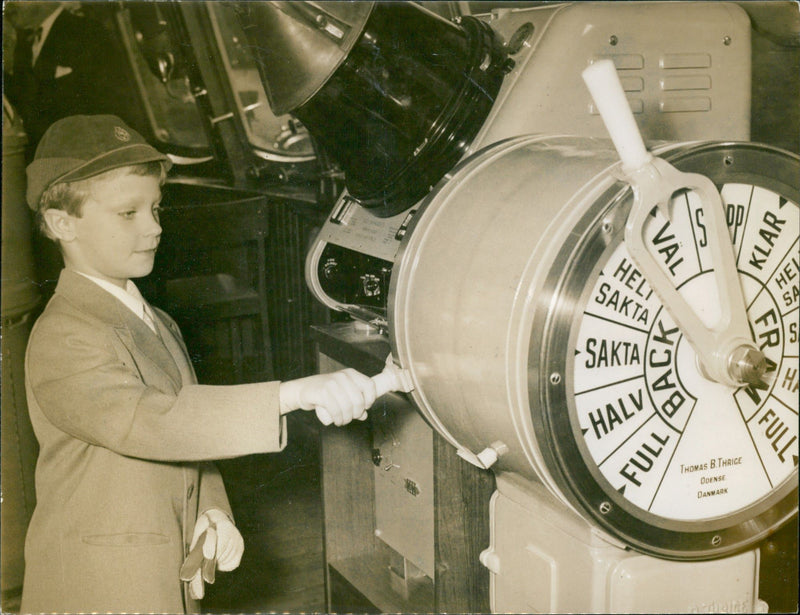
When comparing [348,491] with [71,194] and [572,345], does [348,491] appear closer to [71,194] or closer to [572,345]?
[71,194]

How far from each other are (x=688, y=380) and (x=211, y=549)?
3.06 ft

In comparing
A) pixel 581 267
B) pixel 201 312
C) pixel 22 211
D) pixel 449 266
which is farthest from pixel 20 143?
pixel 581 267

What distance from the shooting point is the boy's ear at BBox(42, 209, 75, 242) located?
144 centimetres

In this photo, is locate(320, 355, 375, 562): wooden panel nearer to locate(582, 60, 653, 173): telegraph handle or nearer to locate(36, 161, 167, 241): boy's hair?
locate(36, 161, 167, 241): boy's hair

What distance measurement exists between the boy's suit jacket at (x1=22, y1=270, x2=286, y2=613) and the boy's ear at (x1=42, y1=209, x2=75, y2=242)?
0.22ft

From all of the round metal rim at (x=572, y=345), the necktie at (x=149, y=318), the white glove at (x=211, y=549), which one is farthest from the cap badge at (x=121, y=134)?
the round metal rim at (x=572, y=345)

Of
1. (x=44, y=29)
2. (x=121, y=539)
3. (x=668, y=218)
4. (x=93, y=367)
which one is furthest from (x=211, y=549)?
(x=44, y=29)

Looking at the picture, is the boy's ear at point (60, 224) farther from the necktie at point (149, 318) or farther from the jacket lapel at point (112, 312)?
the necktie at point (149, 318)

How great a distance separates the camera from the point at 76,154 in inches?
55.8

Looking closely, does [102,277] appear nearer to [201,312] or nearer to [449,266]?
[449,266]

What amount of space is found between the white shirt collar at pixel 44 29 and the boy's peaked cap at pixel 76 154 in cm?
218

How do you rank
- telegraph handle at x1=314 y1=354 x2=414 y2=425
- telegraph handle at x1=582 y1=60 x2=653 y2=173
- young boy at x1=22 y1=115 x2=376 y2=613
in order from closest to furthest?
telegraph handle at x1=582 y1=60 x2=653 y2=173
telegraph handle at x1=314 y1=354 x2=414 y2=425
young boy at x1=22 y1=115 x2=376 y2=613

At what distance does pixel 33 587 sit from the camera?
147 centimetres

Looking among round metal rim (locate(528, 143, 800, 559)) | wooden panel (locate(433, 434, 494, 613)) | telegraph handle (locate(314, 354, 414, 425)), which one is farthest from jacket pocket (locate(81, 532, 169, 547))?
round metal rim (locate(528, 143, 800, 559))
